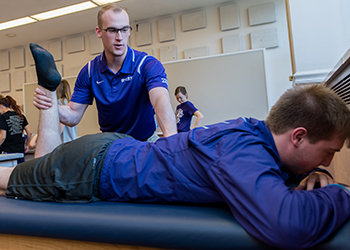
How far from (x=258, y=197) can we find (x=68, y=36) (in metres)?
6.04

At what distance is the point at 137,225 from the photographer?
0.76 m

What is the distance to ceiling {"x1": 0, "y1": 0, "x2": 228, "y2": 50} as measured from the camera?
4348 millimetres

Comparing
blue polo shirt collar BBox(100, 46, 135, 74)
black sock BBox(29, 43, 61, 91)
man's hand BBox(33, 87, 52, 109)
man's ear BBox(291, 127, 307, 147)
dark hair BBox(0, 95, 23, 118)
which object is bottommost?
man's ear BBox(291, 127, 307, 147)

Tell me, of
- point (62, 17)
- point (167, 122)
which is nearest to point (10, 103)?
point (62, 17)

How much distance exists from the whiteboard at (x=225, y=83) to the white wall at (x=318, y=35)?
7.91 ft

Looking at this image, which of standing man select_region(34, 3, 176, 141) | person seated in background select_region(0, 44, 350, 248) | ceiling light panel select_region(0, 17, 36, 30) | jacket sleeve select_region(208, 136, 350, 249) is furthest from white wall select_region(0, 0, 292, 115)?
jacket sleeve select_region(208, 136, 350, 249)

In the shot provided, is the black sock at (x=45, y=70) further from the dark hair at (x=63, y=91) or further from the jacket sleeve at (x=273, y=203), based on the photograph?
the dark hair at (x=63, y=91)

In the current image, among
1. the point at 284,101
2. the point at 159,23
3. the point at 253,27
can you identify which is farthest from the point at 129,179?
the point at 159,23

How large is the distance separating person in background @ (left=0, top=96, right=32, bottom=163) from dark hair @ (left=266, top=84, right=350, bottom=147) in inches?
131

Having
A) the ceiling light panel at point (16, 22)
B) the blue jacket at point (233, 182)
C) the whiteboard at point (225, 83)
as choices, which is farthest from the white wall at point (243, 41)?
the blue jacket at point (233, 182)

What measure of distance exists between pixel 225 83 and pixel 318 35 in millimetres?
2601

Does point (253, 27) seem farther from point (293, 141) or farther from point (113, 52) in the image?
point (293, 141)

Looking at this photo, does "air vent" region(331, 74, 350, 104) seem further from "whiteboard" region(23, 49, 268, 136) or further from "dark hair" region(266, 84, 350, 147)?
"whiteboard" region(23, 49, 268, 136)

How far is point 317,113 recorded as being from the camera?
78 centimetres
